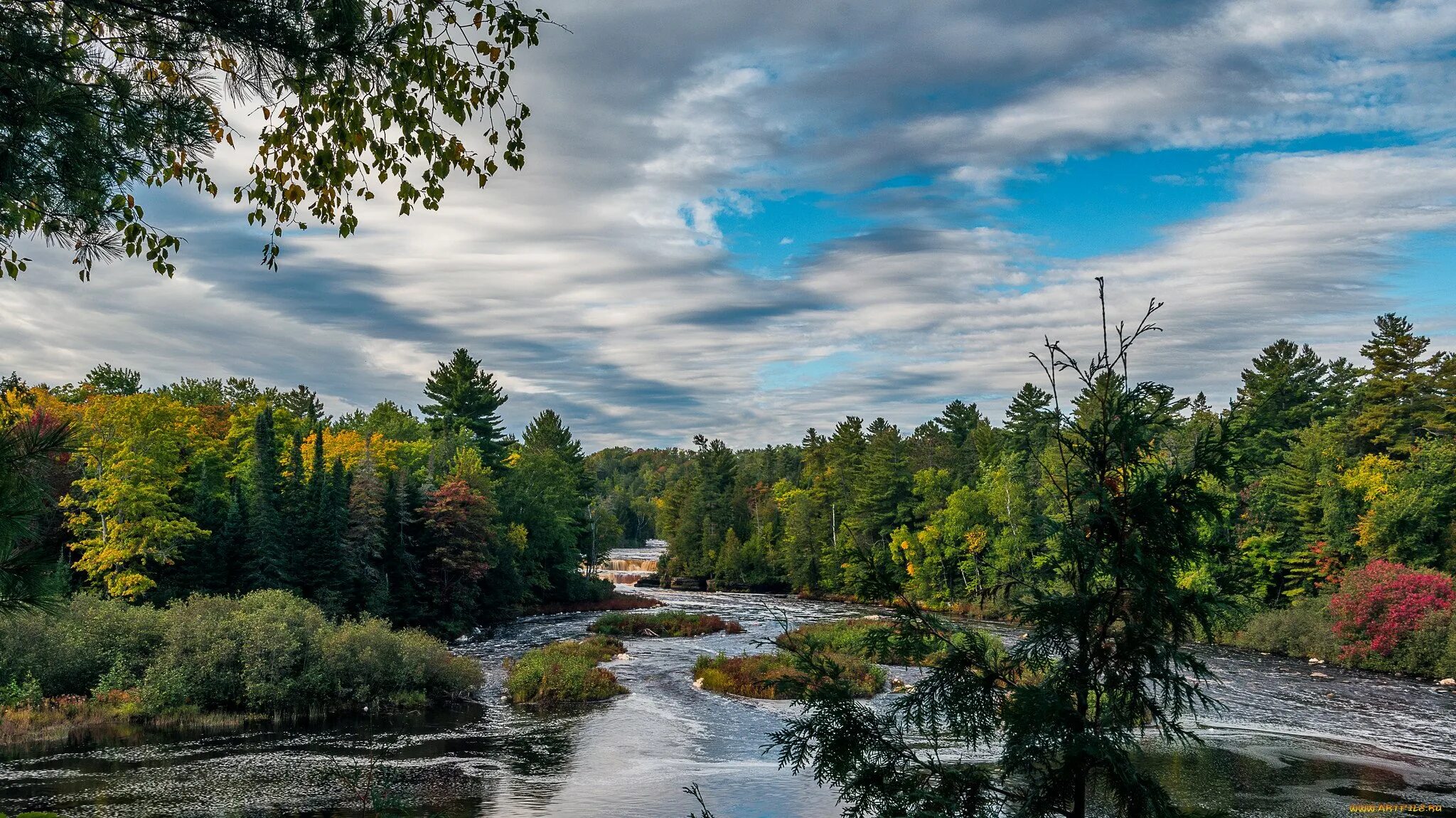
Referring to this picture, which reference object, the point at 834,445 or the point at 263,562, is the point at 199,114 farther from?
the point at 834,445

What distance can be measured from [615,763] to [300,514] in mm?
26402

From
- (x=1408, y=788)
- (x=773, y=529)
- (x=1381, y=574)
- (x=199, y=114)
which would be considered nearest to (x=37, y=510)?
(x=199, y=114)

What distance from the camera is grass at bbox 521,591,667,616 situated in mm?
64188

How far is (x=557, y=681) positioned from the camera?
32.7 metres

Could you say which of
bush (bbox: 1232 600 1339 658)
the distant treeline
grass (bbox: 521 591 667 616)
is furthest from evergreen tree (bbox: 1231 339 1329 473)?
grass (bbox: 521 591 667 616)

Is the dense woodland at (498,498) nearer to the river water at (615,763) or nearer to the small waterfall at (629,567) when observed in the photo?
the river water at (615,763)

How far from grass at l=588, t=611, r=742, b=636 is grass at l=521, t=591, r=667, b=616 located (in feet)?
35.7

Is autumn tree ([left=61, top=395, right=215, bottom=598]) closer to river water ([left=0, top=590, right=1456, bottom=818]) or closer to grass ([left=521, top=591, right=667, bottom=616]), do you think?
river water ([left=0, top=590, right=1456, bottom=818])

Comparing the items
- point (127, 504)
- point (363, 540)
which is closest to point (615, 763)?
point (127, 504)

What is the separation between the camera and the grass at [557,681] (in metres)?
32.2

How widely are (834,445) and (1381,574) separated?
59.8 m

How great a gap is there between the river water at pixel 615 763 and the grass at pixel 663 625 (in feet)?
55.5

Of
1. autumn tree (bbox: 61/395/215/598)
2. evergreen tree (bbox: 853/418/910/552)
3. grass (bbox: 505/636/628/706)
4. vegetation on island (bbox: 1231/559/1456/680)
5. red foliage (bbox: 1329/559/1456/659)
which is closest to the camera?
grass (bbox: 505/636/628/706)

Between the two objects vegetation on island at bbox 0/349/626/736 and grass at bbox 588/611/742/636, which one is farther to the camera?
grass at bbox 588/611/742/636
